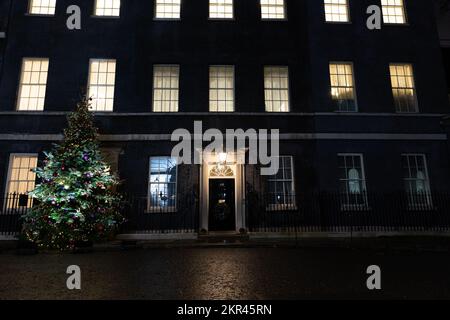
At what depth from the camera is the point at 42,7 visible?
14.5 meters

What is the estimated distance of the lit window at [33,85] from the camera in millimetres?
13570

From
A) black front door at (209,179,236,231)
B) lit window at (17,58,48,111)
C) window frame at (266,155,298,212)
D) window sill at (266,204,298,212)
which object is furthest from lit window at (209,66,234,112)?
lit window at (17,58,48,111)

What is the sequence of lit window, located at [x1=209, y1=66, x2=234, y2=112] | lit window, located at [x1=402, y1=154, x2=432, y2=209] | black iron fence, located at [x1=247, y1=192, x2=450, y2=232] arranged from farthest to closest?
lit window, located at [x1=209, y1=66, x2=234, y2=112] < lit window, located at [x1=402, y1=154, x2=432, y2=209] < black iron fence, located at [x1=247, y1=192, x2=450, y2=232]

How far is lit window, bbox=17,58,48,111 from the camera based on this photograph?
13570 mm

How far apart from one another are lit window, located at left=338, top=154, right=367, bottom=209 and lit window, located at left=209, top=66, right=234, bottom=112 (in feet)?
19.5

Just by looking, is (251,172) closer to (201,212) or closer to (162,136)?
(201,212)

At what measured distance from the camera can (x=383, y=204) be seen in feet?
42.0

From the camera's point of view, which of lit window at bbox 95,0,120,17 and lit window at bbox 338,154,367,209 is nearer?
lit window at bbox 338,154,367,209

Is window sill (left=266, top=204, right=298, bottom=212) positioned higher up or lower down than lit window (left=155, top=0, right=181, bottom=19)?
lower down

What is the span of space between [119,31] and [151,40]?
1706mm

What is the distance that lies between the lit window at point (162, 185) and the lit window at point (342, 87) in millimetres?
8446

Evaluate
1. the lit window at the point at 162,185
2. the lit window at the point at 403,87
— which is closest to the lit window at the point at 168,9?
the lit window at the point at 162,185

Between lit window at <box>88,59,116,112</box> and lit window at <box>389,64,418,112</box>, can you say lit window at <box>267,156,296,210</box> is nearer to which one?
lit window at <box>389,64,418,112</box>

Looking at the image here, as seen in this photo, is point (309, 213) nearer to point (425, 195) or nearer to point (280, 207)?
point (280, 207)
